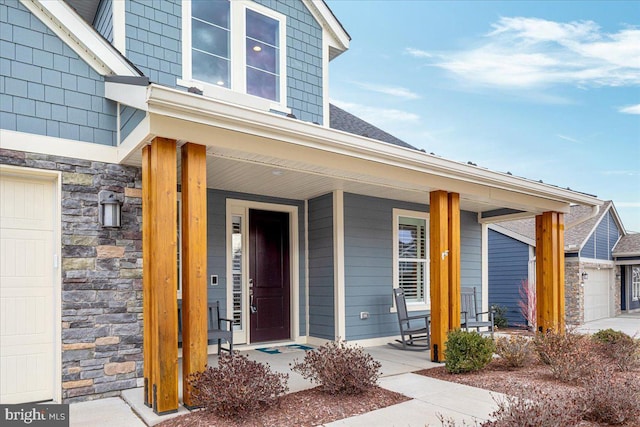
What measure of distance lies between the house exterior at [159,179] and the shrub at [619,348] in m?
2.02

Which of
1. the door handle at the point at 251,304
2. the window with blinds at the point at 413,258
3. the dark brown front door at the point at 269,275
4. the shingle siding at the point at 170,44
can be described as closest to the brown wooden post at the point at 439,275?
the window with blinds at the point at 413,258

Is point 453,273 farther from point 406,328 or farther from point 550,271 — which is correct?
point 550,271

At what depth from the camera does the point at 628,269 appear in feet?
56.1

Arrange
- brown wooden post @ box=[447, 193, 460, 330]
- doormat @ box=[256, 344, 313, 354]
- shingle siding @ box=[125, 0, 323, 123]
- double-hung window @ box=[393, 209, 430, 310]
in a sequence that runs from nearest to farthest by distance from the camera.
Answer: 1. shingle siding @ box=[125, 0, 323, 123]
2. brown wooden post @ box=[447, 193, 460, 330]
3. doormat @ box=[256, 344, 313, 354]
4. double-hung window @ box=[393, 209, 430, 310]

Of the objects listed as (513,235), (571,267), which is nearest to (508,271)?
(513,235)

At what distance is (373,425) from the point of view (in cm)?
344

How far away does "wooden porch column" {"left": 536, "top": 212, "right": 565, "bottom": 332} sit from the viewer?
7.41 m

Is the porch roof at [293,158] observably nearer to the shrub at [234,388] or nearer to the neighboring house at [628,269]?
the shrub at [234,388]

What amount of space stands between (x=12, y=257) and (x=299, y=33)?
469 centimetres

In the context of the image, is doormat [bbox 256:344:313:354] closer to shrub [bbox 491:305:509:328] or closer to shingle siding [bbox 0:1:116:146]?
shingle siding [bbox 0:1:116:146]

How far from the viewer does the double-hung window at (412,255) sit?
775 centimetres

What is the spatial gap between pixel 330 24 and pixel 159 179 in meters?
4.44

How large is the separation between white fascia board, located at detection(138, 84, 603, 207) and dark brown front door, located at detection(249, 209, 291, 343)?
2684 millimetres

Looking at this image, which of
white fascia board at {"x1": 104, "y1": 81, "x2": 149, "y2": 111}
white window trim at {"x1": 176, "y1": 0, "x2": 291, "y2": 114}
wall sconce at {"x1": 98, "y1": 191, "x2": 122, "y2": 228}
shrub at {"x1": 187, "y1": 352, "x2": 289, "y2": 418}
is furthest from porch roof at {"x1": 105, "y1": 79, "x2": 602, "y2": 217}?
shrub at {"x1": 187, "y1": 352, "x2": 289, "y2": 418}
